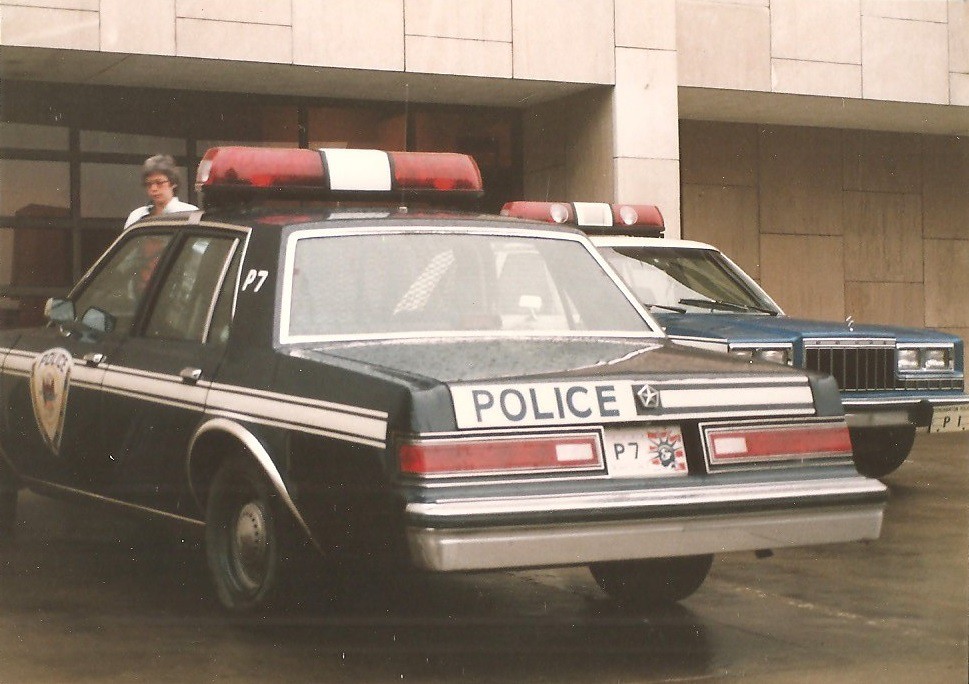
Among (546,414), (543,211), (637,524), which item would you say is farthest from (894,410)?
(546,414)

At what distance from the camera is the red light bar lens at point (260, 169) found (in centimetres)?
693

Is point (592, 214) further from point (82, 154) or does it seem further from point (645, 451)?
point (82, 154)

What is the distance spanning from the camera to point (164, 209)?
31.1 ft

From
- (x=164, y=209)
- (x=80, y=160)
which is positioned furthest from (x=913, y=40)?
(x=164, y=209)

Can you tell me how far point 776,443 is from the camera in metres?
5.46

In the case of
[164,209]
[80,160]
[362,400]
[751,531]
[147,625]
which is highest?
[80,160]

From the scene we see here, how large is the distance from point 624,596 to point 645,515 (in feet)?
5.04

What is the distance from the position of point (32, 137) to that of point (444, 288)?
11.4 meters

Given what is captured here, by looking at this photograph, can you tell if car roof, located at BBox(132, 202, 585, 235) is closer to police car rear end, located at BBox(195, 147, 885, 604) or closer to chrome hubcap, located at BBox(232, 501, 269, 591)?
police car rear end, located at BBox(195, 147, 885, 604)

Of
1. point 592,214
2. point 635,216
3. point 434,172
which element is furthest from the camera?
point 635,216

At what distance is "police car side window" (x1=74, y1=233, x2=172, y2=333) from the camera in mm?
6915

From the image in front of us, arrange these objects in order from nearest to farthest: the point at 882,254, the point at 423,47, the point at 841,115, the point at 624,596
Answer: the point at 624,596
the point at 423,47
the point at 841,115
the point at 882,254

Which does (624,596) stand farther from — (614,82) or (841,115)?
(841,115)

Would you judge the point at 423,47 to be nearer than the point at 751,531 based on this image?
No
